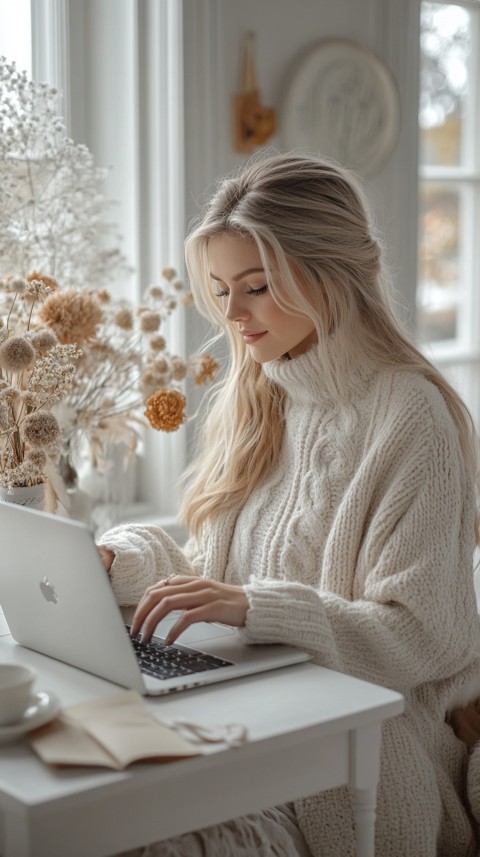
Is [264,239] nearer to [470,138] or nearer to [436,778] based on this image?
[436,778]

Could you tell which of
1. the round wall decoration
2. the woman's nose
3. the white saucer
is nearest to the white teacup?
the white saucer

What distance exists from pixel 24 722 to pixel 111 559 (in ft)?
1.81

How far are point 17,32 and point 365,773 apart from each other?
1.84 meters

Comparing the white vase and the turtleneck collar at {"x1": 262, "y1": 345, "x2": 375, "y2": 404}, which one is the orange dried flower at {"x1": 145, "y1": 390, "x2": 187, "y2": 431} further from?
the white vase

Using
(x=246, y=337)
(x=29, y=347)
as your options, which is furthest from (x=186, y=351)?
(x=29, y=347)

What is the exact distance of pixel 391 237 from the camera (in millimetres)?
2975

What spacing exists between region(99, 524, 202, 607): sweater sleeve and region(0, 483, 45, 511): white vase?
0.42 feet

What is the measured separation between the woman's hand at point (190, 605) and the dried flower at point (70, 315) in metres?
0.59

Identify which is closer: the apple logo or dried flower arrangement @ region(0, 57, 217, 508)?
the apple logo

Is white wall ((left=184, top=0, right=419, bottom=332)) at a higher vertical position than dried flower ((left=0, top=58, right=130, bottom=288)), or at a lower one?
higher

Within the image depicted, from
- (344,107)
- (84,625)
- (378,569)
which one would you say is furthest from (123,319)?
(344,107)

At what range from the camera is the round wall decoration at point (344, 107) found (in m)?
2.73

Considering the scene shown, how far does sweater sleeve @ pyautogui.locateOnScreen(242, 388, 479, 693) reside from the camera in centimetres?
146

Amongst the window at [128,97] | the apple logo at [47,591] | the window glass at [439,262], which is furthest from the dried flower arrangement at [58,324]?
the window glass at [439,262]
